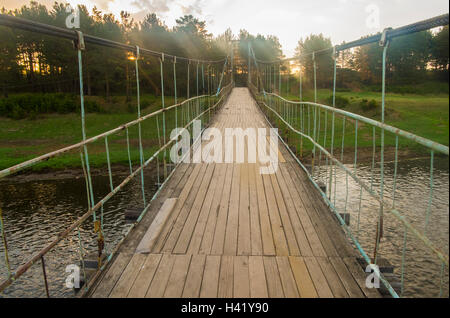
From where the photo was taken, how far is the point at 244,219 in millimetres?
3072

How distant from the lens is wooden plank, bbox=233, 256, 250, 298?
6.49 feet

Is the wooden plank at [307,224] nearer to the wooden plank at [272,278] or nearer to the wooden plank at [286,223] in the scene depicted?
the wooden plank at [286,223]

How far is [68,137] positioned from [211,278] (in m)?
20.2

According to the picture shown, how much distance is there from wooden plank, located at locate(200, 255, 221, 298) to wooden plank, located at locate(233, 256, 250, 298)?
0.37ft

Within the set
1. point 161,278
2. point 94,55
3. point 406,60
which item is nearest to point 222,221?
point 161,278

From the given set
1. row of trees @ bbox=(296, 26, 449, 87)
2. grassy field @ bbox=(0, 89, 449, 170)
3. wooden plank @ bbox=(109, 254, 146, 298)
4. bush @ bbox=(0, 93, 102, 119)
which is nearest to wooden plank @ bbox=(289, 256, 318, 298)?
wooden plank @ bbox=(109, 254, 146, 298)

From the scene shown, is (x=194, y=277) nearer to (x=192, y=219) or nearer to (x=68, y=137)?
(x=192, y=219)

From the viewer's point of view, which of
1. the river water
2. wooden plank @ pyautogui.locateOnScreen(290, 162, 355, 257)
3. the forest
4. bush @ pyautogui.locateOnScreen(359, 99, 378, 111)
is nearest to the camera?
wooden plank @ pyautogui.locateOnScreen(290, 162, 355, 257)

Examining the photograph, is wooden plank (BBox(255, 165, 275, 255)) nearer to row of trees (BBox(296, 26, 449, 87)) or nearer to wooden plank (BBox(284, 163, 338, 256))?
wooden plank (BBox(284, 163, 338, 256))

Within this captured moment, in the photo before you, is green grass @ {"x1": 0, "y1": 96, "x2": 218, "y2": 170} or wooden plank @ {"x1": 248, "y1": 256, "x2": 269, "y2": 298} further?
green grass @ {"x1": 0, "y1": 96, "x2": 218, "y2": 170}

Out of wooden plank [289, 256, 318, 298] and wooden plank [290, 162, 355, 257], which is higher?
wooden plank [290, 162, 355, 257]

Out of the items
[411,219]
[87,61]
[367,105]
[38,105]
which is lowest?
[411,219]

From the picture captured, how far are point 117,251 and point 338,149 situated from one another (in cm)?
1428
